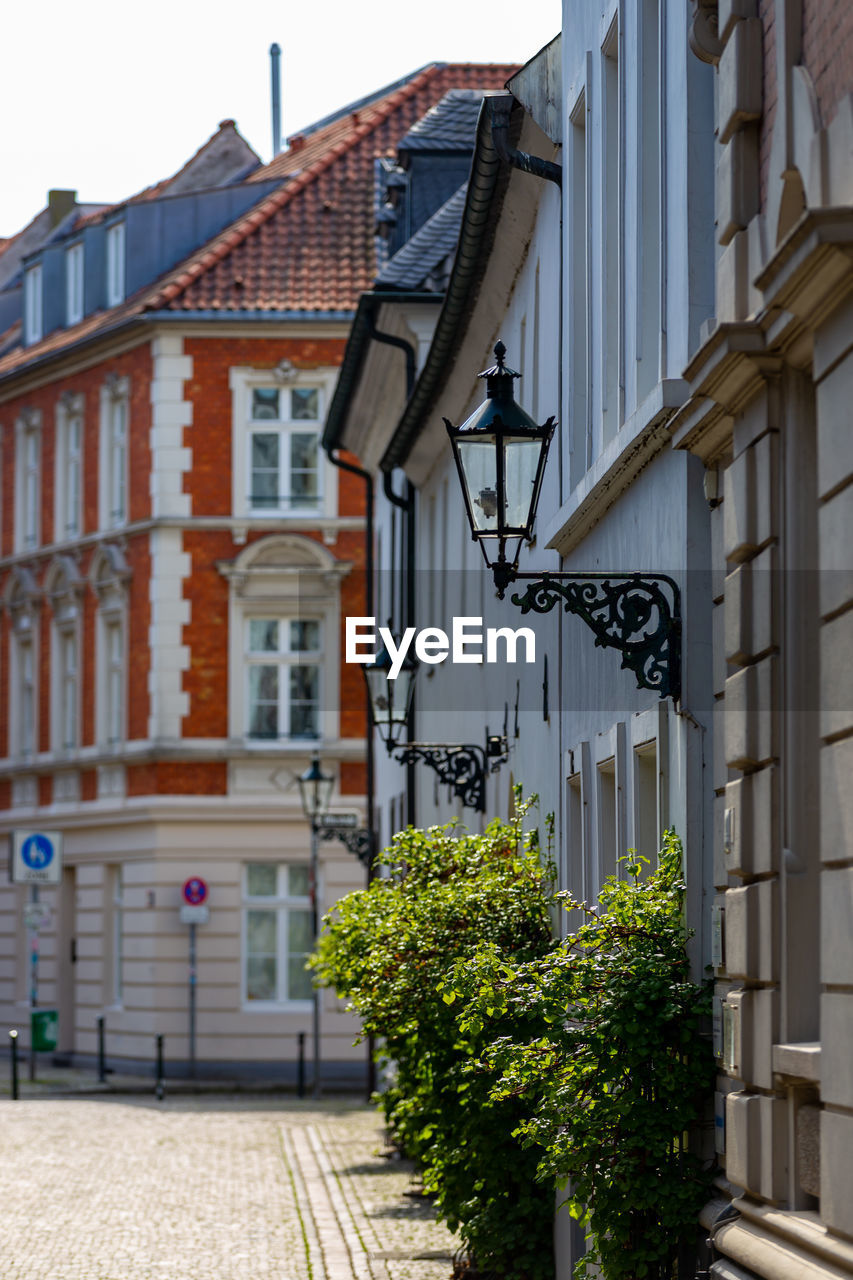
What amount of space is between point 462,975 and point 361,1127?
49.9ft

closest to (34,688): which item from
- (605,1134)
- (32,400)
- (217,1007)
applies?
(32,400)

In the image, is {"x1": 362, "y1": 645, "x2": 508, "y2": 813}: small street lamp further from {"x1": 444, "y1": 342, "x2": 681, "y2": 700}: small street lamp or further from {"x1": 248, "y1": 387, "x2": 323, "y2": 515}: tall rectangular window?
{"x1": 248, "y1": 387, "x2": 323, "y2": 515}: tall rectangular window

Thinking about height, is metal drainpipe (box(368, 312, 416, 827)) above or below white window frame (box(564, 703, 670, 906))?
above

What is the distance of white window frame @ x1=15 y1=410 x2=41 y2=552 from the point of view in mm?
36812

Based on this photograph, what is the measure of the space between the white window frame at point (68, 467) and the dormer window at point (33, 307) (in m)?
3.30

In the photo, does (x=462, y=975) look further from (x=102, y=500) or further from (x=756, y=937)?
(x=102, y=500)

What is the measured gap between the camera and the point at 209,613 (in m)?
33.1

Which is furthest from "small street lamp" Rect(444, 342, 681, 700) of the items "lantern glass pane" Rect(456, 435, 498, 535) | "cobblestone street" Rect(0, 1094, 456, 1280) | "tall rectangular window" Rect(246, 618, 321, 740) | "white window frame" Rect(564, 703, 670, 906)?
"tall rectangular window" Rect(246, 618, 321, 740)

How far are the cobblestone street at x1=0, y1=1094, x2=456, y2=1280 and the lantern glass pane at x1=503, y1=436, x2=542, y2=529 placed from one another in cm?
564

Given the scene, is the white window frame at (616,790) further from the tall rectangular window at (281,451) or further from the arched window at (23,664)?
the arched window at (23,664)

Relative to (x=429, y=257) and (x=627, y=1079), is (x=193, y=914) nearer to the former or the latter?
(x=429, y=257)

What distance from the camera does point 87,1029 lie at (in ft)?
112

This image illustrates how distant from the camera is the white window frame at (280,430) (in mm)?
33375

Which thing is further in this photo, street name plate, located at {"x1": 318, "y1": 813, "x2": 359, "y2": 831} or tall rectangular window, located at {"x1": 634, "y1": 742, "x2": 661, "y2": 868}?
street name plate, located at {"x1": 318, "y1": 813, "x2": 359, "y2": 831}
